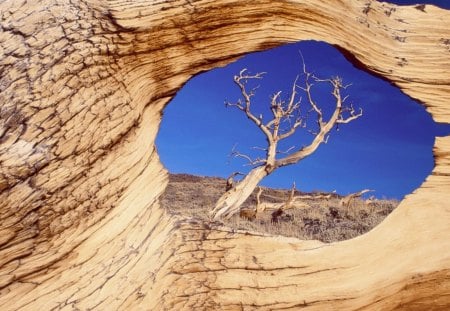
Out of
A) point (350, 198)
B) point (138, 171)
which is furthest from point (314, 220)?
point (138, 171)

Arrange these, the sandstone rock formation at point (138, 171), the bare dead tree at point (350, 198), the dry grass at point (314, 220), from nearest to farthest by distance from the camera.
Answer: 1. the sandstone rock formation at point (138, 171)
2. the dry grass at point (314, 220)
3. the bare dead tree at point (350, 198)

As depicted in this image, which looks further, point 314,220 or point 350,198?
point 350,198

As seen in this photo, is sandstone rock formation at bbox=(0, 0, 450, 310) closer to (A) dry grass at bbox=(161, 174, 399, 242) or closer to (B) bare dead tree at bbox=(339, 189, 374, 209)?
(A) dry grass at bbox=(161, 174, 399, 242)

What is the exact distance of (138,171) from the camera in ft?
10.4

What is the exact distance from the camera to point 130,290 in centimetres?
298

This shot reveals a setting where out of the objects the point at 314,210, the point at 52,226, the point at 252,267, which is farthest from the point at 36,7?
the point at 314,210

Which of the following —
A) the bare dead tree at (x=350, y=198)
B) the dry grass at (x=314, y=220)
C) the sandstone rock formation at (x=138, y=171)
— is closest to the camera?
the sandstone rock formation at (x=138, y=171)

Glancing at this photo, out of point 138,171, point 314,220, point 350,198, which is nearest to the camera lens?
point 138,171

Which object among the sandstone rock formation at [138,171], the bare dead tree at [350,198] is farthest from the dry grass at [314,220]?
the sandstone rock formation at [138,171]

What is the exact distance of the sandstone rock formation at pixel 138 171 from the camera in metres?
2.71

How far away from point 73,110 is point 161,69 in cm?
58

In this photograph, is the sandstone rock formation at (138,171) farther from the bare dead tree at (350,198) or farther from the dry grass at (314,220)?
the bare dead tree at (350,198)

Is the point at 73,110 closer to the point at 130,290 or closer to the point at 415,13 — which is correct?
the point at 130,290

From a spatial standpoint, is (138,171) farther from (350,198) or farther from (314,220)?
(350,198)
